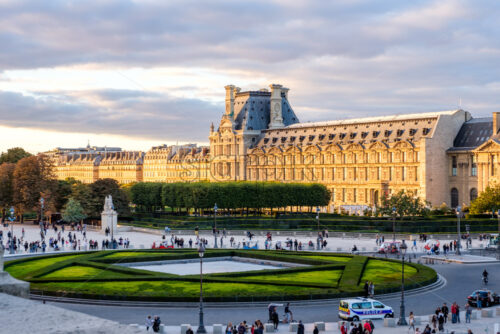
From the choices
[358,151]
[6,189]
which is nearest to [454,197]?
[358,151]

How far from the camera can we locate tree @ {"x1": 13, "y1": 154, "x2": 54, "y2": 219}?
361 ft

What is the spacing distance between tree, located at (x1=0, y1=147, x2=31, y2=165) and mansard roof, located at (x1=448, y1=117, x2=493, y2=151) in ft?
259

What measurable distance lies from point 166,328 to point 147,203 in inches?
3501

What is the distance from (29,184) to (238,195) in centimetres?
3107

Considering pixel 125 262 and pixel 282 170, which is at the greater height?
pixel 282 170

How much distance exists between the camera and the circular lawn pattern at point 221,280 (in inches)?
1642

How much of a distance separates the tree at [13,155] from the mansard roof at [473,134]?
3108 inches

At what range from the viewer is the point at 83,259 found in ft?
188

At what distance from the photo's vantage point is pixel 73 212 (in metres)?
102

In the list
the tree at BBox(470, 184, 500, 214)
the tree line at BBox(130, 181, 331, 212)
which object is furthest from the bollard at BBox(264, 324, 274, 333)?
the tree line at BBox(130, 181, 331, 212)

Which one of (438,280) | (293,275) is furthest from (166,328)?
(438,280)

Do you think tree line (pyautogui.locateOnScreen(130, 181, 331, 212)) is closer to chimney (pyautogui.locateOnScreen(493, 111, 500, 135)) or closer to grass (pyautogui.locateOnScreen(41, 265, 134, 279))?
chimney (pyautogui.locateOnScreen(493, 111, 500, 135))

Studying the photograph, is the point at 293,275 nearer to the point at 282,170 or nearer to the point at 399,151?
the point at 399,151

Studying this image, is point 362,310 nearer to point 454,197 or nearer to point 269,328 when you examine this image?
point 269,328
